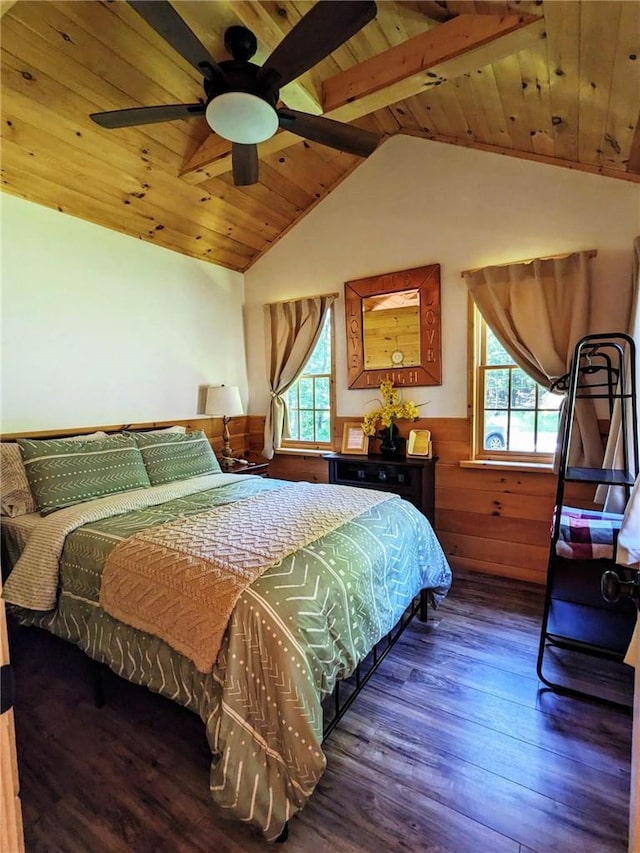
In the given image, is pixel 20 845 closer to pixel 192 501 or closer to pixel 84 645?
pixel 84 645

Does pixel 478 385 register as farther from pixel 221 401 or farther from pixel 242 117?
A: pixel 242 117

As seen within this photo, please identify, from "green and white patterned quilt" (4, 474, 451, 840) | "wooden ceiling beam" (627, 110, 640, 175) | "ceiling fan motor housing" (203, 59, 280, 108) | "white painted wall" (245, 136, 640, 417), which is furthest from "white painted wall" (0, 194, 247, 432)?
"wooden ceiling beam" (627, 110, 640, 175)

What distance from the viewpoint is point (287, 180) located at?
345 centimetres

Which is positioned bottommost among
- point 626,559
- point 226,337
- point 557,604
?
point 557,604

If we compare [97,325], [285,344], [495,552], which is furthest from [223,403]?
[495,552]

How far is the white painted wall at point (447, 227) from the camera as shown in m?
2.66

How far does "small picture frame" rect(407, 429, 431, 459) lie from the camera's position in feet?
10.7

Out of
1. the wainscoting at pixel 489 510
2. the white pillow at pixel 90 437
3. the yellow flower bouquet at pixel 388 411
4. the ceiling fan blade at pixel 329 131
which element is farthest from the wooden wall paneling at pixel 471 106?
the white pillow at pixel 90 437

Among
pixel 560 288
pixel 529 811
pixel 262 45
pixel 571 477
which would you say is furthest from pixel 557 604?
pixel 262 45

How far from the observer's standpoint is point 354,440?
3609mm

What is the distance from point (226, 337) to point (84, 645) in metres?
2.97

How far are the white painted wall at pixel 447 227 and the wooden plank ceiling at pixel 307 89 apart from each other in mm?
148

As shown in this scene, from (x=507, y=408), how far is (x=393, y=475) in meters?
0.99

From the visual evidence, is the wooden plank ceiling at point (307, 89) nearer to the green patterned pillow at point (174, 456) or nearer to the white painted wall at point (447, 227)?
the white painted wall at point (447, 227)
